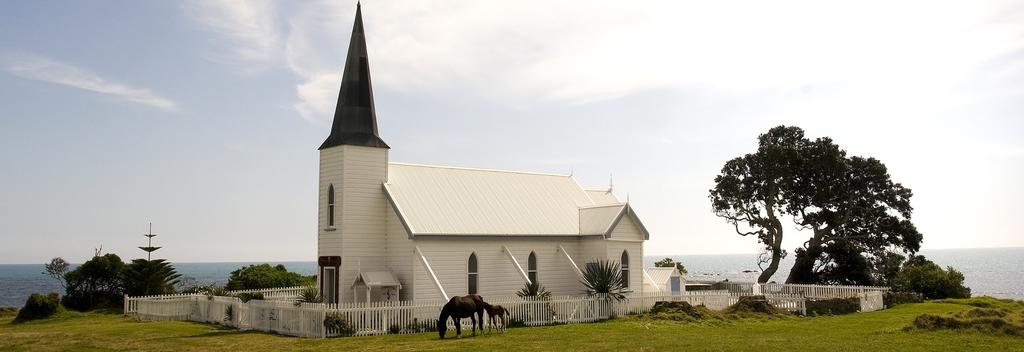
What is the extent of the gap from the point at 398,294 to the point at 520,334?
7.67 meters

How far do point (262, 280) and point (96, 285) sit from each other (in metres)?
8.15

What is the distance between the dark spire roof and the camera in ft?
114

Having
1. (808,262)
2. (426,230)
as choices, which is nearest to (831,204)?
(808,262)

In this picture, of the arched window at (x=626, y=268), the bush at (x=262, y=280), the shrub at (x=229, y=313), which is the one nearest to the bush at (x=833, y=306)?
the arched window at (x=626, y=268)

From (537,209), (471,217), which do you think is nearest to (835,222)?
(537,209)

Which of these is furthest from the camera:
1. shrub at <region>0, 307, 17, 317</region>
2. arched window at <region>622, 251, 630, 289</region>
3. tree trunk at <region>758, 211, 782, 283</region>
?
tree trunk at <region>758, 211, 782, 283</region>

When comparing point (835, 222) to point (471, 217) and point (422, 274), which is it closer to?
point (471, 217)

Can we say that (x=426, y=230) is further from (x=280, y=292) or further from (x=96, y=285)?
(x=96, y=285)

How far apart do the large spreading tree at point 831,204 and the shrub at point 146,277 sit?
35.7m

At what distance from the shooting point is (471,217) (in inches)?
1422

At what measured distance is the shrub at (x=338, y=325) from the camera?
27.3m

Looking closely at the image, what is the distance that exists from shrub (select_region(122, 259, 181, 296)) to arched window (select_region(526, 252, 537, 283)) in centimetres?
1832

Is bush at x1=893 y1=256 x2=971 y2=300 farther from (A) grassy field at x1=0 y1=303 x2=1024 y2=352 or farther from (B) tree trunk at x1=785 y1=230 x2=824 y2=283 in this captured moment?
(A) grassy field at x1=0 y1=303 x2=1024 y2=352

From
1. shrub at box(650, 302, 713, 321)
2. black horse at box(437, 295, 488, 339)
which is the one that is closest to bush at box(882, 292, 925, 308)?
shrub at box(650, 302, 713, 321)
